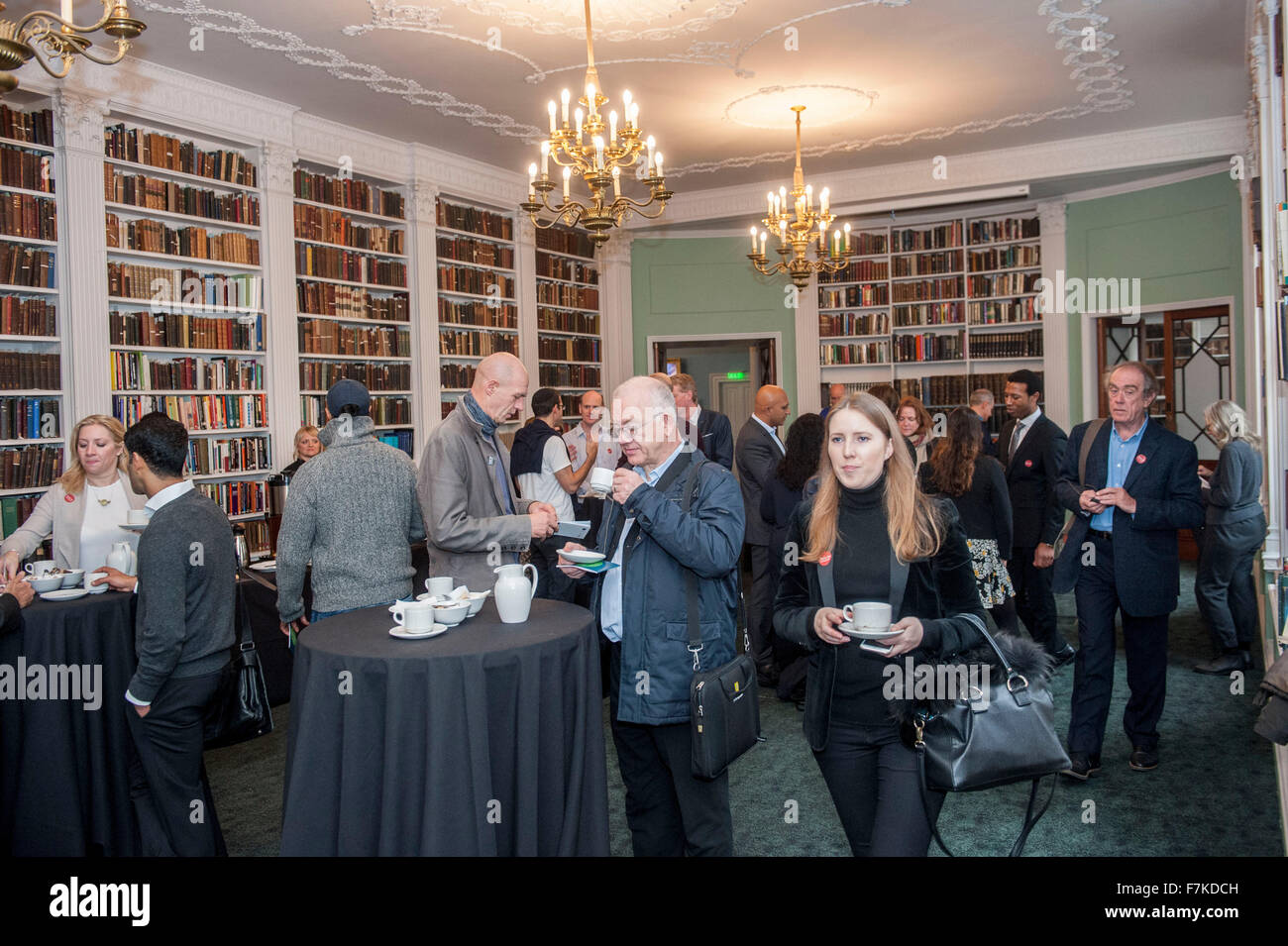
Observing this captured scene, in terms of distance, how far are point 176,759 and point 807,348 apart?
8.95 m

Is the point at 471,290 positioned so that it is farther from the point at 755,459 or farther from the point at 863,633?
the point at 863,633

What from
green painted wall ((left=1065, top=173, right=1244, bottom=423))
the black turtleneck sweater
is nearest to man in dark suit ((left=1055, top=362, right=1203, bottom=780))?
the black turtleneck sweater

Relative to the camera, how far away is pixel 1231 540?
18.5 ft

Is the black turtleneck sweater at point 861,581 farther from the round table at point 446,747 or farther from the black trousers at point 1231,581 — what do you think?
the black trousers at point 1231,581

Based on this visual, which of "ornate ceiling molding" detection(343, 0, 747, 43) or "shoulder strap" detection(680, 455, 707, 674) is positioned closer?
"shoulder strap" detection(680, 455, 707, 674)

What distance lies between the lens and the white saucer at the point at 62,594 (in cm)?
329

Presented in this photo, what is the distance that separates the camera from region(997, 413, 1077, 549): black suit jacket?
5.76m

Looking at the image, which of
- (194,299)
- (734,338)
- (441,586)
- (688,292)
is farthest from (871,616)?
(688,292)

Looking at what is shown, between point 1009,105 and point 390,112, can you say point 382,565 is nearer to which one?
point 390,112

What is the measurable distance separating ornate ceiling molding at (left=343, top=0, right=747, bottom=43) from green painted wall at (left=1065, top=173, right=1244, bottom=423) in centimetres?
569

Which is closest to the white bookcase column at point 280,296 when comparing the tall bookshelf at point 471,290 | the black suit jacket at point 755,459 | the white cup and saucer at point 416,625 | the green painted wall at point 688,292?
the tall bookshelf at point 471,290

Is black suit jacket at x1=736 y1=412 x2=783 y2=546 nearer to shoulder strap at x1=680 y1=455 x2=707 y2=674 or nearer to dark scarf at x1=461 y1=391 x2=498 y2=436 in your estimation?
dark scarf at x1=461 y1=391 x2=498 y2=436

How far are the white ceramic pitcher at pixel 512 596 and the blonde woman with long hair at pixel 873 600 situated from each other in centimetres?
74
